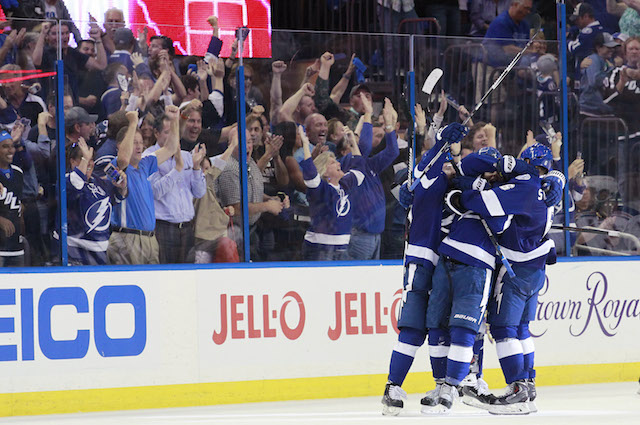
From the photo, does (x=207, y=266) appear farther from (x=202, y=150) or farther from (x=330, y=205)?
(x=330, y=205)

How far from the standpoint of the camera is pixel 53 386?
21.5 feet

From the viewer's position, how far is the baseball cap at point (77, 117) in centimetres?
685

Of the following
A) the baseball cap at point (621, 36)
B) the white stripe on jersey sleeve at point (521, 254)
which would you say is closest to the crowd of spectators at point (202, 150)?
the baseball cap at point (621, 36)

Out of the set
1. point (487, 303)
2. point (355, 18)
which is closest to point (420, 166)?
point (487, 303)

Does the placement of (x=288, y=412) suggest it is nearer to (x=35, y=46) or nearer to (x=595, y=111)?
(x=35, y=46)

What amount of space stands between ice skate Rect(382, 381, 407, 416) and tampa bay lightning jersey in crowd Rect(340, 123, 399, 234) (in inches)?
69.7

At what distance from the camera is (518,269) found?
20.7 feet

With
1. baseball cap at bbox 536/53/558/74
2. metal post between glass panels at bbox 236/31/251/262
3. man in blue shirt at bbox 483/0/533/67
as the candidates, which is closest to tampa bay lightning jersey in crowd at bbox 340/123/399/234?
metal post between glass panels at bbox 236/31/251/262

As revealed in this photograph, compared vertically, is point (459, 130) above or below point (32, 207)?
above

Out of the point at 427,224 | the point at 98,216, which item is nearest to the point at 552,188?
the point at 427,224

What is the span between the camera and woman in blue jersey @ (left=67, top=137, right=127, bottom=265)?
271 inches

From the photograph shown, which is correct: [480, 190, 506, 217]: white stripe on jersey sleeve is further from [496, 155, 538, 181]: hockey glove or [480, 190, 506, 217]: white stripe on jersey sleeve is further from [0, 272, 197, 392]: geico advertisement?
[0, 272, 197, 392]: geico advertisement

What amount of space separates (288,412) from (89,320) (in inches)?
51.5

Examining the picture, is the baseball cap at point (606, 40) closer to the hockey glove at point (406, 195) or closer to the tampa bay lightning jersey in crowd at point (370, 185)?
the tampa bay lightning jersey in crowd at point (370, 185)
